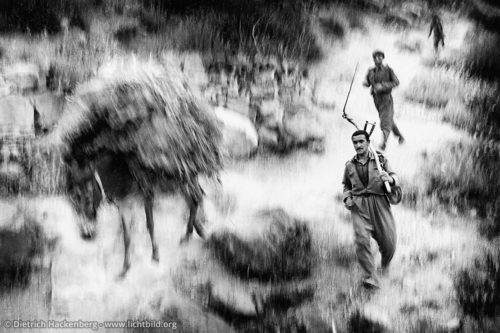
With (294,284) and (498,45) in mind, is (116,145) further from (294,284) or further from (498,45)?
(498,45)

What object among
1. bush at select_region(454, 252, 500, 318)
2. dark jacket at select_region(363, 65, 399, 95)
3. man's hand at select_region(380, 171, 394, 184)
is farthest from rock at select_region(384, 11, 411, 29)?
bush at select_region(454, 252, 500, 318)

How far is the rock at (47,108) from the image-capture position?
406cm

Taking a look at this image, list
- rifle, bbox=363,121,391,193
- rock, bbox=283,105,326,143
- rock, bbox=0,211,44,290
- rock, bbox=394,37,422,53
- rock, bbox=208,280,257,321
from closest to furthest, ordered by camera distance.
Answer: rock, bbox=0,211,44,290, rock, bbox=208,280,257,321, rifle, bbox=363,121,391,193, rock, bbox=283,105,326,143, rock, bbox=394,37,422,53

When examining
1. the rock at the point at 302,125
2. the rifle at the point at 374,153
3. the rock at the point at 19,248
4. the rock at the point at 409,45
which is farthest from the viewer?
the rock at the point at 409,45

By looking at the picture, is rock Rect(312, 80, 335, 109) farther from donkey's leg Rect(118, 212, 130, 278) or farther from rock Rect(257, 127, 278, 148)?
donkey's leg Rect(118, 212, 130, 278)

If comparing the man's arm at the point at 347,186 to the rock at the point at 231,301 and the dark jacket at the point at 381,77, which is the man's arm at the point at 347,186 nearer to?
the dark jacket at the point at 381,77

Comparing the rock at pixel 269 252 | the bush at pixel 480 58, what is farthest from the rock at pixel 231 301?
the bush at pixel 480 58

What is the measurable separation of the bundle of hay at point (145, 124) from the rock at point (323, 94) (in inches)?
31.0

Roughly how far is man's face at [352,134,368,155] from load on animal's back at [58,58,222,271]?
1058 millimetres

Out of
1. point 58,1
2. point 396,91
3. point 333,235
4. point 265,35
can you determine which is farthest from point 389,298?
point 58,1

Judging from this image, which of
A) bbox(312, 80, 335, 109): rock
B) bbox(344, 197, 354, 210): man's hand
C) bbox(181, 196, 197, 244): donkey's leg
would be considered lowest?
bbox(181, 196, 197, 244): donkey's leg

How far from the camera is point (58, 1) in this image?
4.14 m

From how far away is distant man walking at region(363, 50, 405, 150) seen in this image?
14.1 ft

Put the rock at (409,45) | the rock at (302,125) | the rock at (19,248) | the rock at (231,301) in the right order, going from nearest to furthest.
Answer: the rock at (19,248), the rock at (231,301), the rock at (302,125), the rock at (409,45)
